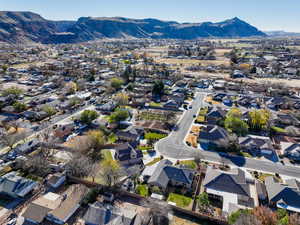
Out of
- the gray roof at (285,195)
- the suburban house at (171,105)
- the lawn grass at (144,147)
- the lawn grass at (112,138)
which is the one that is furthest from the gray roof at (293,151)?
the lawn grass at (112,138)

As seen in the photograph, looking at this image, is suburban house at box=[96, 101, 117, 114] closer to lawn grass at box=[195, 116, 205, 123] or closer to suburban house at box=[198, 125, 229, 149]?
lawn grass at box=[195, 116, 205, 123]

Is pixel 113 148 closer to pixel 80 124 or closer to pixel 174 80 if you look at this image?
pixel 80 124

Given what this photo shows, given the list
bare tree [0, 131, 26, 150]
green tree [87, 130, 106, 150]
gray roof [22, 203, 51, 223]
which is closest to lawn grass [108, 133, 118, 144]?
green tree [87, 130, 106, 150]

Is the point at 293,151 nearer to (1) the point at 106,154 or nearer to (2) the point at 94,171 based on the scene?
(1) the point at 106,154

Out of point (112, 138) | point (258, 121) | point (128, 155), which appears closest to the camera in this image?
point (128, 155)

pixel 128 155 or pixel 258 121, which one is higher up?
pixel 258 121

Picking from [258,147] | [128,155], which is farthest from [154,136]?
[258,147]

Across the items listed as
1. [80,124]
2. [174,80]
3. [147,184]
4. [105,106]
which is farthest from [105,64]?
[147,184]
